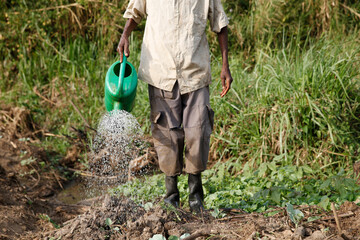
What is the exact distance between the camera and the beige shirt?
2.86 metres

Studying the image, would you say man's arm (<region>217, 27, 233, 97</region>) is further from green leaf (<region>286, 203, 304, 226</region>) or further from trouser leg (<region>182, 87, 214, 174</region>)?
green leaf (<region>286, 203, 304, 226</region>)

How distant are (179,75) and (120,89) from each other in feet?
1.29

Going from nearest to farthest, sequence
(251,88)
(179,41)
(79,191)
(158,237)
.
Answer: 1. (158,237)
2. (179,41)
3. (79,191)
4. (251,88)

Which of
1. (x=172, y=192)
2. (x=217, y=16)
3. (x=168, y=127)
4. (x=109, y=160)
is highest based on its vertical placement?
(x=217, y=16)

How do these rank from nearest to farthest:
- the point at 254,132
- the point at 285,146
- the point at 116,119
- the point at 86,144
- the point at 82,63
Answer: the point at 116,119 → the point at 285,146 → the point at 254,132 → the point at 86,144 → the point at 82,63

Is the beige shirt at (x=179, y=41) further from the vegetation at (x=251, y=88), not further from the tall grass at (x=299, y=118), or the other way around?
the tall grass at (x=299, y=118)

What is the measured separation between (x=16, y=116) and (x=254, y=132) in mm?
2735

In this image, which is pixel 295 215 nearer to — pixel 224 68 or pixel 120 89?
pixel 224 68

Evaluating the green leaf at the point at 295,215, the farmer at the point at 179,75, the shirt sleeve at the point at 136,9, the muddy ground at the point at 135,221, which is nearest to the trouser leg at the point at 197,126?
the farmer at the point at 179,75

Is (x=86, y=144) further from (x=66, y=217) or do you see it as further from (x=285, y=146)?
(x=285, y=146)

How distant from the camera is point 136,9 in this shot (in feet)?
9.94

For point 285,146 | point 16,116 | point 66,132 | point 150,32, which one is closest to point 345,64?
point 285,146

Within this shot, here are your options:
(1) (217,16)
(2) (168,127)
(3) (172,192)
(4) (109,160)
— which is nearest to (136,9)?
(1) (217,16)

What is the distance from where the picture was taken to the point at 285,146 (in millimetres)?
4020
